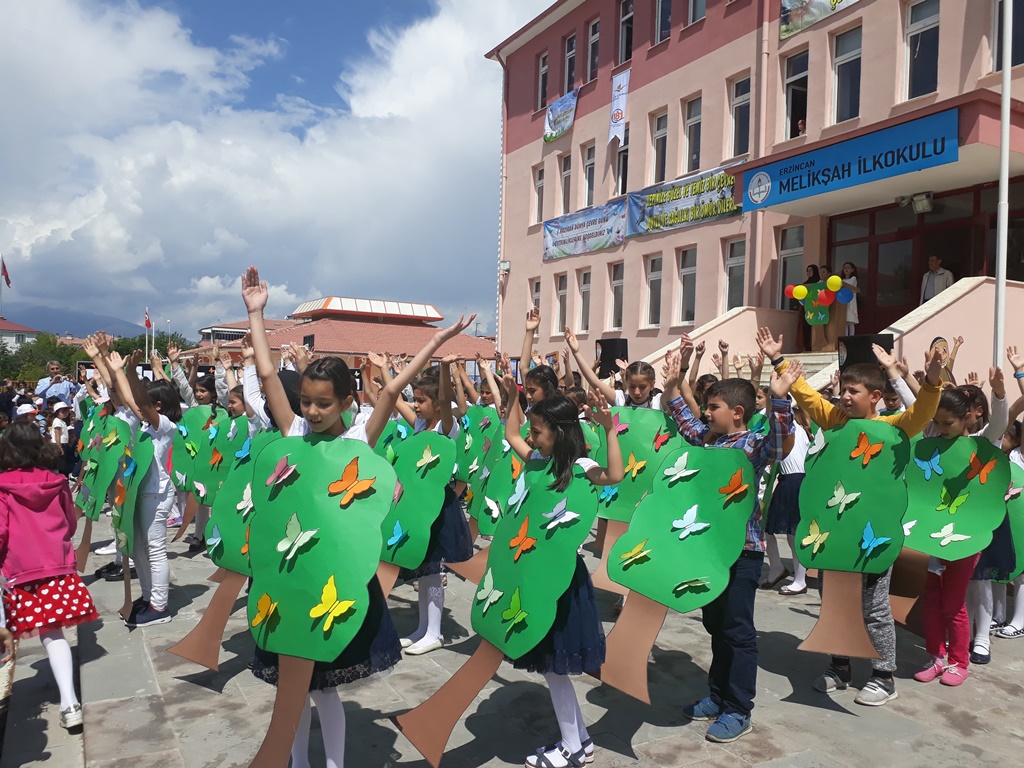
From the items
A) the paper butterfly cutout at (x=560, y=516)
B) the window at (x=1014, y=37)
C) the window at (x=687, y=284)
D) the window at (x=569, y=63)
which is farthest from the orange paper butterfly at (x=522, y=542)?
the window at (x=569, y=63)

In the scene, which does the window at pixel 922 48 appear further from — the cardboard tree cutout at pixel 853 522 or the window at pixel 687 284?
the cardboard tree cutout at pixel 853 522

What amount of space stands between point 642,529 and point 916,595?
2.04 meters

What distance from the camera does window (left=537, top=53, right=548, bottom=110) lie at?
74.0ft

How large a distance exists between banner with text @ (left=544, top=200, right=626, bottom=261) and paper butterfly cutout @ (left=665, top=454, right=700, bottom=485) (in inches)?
609

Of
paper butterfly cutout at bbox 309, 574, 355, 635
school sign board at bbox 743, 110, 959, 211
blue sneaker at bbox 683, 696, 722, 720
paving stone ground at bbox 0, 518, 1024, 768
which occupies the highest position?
school sign board at bbox 743, 110, 959, 211

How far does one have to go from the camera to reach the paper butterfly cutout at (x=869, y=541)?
4.18 metres

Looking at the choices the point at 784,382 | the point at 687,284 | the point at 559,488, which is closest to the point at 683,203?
the point at 687,284

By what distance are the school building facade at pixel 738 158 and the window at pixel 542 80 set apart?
6 cm

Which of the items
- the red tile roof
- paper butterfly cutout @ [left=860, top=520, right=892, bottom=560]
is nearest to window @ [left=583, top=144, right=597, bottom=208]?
paper butterfly cutout @ [left=860, top=520, right=892, bottom=560]

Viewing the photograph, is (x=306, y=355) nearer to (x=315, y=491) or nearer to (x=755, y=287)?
(x=315, y=491)

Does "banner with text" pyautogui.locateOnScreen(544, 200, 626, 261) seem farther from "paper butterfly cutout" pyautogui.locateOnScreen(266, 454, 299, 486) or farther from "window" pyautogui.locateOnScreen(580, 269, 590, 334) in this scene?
"paper butterfly cutout" pyautogui.locateOnScreen(266, 454, 299, 486)

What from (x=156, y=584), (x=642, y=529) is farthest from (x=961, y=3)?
(x=156, y=584)

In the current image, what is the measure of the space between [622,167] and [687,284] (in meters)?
3.66

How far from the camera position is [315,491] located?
9.82ft
